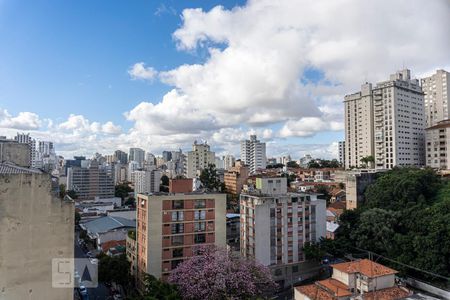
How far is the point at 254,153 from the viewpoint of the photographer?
7581cm

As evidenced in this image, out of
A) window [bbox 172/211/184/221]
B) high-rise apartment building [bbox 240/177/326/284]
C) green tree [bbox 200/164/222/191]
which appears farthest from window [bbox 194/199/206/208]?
green tree [bbox 200/164/222/191]

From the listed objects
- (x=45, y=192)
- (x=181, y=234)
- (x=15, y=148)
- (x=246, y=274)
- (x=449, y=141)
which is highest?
(x=449, y=141)

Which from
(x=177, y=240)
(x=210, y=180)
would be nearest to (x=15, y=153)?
(x=177, y=240)

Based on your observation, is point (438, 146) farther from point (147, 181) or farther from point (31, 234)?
point (31, 234)

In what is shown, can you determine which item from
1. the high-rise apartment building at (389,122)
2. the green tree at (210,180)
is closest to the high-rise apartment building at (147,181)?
the green tree at (210,180)

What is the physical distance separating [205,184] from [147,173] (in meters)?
20.4

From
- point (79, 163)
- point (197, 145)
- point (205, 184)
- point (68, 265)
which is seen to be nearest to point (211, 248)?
point (68, 265)

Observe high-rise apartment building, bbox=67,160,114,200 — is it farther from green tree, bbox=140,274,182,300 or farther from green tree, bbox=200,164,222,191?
green tree, bbox=140,274,182,300

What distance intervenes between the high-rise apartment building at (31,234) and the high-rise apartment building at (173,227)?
27.0ft

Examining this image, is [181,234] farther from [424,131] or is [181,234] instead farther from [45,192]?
[424,131]

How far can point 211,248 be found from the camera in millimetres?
16766

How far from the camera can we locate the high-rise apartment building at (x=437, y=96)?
5466cm

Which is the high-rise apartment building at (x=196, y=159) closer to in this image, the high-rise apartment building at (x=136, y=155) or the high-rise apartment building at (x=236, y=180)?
the high-rise apartment building at (x=236, y=180)

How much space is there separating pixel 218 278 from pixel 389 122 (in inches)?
1527
